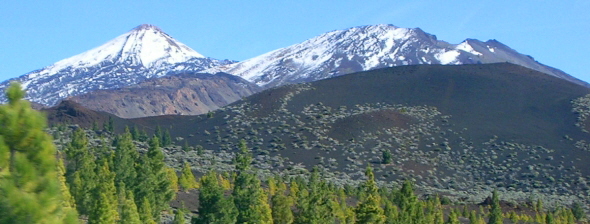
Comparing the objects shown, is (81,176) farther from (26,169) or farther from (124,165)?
(26,169)

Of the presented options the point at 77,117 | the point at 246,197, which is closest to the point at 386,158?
the point at 246,197

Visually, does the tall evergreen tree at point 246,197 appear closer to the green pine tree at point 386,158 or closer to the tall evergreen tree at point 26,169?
the tall evergreen tree at point 26,169

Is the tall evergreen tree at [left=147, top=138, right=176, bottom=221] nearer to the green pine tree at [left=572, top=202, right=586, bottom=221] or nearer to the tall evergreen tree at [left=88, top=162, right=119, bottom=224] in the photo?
the tall evergreen tree at [left=88, top=162, right=119, bottom=224]

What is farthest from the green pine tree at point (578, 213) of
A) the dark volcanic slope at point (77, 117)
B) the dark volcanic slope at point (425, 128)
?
the dark volcanic slope at point (77, 117)

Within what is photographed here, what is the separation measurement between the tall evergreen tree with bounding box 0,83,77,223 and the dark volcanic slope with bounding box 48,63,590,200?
2841 inches

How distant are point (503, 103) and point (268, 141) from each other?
1644 inches

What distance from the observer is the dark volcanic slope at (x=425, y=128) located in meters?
84.1

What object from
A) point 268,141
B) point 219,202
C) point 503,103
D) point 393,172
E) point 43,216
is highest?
point 503,103

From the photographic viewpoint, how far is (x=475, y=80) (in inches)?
5089

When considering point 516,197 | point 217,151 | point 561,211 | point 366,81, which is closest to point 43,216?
point 561,211

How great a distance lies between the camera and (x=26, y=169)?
9125mm

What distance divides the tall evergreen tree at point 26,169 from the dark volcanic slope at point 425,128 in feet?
237

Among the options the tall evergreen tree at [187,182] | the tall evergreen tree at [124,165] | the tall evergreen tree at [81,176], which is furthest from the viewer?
the tall evergreen tree at [187,182]

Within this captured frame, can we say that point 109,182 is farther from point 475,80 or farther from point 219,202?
point 475,80
